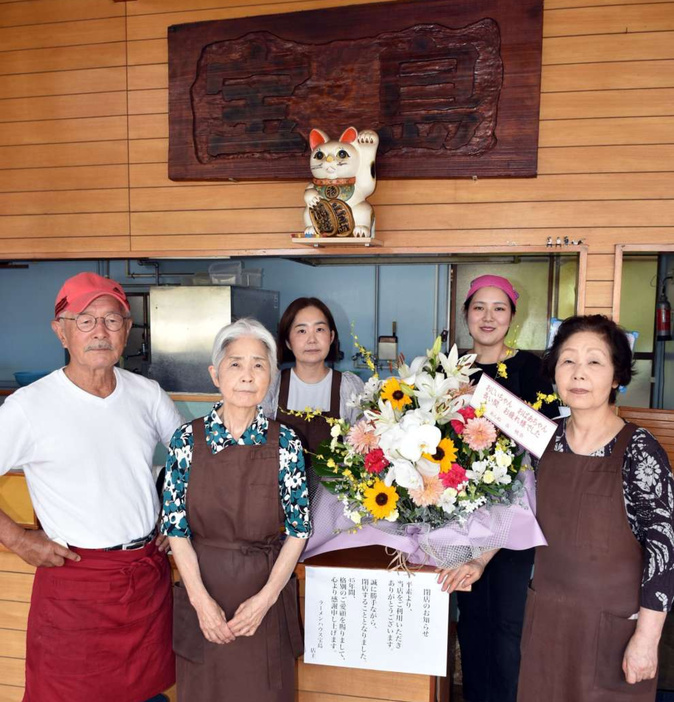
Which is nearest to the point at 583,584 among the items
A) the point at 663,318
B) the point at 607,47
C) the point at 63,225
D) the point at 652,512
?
the point at 652,512

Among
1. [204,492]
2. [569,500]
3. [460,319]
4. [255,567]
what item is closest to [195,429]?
[204,492]

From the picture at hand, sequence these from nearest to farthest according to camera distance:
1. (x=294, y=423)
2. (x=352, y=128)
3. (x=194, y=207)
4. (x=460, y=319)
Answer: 1. (x=294, y=423)
2. (x=352, y=128)
3. (x=194, y=207)
4. (x=460, y=319)

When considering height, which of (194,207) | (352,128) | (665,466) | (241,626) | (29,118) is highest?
(29,118)

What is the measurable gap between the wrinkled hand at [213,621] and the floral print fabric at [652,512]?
3.76 feet

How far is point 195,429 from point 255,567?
0.44 m

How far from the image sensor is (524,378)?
237 cm

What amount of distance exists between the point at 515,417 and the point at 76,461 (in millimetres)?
1313

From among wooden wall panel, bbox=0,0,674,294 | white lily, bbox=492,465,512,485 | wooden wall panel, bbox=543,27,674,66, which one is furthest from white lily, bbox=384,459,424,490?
wooden wall panel, bbox=543,27,674,66

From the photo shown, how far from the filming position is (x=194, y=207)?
3.15 m

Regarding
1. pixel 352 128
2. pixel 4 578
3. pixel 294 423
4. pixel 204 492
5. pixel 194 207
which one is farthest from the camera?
pixel 194 207

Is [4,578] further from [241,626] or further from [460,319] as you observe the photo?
[460,319]

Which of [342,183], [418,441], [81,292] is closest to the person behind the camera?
[418,441]

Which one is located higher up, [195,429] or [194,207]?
[194,207]

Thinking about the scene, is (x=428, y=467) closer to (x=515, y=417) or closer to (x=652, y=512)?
(x=515, y=417)
